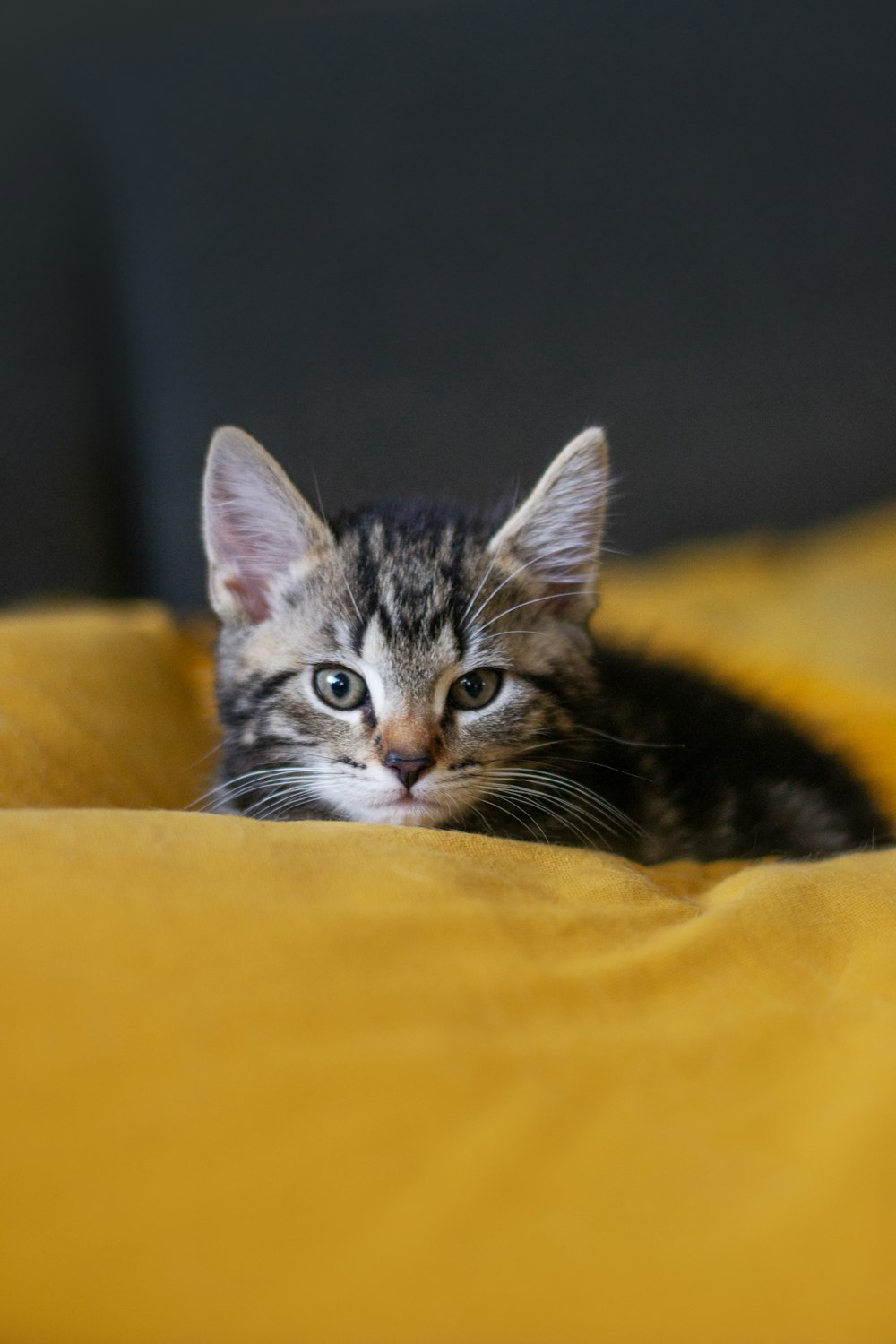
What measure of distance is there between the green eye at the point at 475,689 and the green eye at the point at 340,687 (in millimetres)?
101

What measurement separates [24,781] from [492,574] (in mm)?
557

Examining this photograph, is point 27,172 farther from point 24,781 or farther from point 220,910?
point 220,910

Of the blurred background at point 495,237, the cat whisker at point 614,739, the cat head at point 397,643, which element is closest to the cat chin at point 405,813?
the cat head at point 397,643

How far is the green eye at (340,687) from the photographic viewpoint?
3.73 feet

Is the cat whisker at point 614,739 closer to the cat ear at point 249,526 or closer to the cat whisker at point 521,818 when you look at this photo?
the cat whisker at point 521,818

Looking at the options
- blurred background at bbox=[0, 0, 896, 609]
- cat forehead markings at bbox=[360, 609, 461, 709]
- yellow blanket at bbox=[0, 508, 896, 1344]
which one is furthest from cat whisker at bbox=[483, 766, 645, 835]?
blurred background at bbox=[0, 0, 896, 609]

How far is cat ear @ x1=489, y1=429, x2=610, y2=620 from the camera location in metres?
1.21

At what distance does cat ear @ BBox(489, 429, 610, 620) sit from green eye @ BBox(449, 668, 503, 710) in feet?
0.53

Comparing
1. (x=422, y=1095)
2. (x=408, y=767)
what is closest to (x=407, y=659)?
(x=408, y=767)

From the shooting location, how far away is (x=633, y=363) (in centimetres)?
260

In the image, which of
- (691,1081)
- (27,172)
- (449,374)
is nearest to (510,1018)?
(691,1081)

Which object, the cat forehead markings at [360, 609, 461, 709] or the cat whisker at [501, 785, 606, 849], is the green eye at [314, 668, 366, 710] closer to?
the cat forehead markings at [360, 609, 461, 709]

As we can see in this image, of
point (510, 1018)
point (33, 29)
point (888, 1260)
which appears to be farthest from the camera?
point (33, 29)

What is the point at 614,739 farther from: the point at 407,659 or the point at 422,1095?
the point at 422,1095
